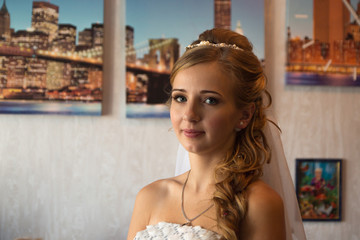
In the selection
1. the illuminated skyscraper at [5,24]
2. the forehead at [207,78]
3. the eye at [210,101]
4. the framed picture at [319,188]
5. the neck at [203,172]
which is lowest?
the framed picture at [319,188]

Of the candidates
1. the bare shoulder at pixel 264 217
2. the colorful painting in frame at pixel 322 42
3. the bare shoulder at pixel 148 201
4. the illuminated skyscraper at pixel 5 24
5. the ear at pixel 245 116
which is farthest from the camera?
the colorful painting in frame at pixel 322 42

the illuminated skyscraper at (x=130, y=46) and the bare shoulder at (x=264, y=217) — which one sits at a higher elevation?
the illuminated skyscraper at (x=130, y=46)

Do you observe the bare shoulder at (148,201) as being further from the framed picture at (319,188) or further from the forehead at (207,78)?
the framed picture at (319,188)

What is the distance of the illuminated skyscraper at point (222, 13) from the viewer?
268 centimetres

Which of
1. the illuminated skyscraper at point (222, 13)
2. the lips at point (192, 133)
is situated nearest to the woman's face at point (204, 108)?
the lips at point (192, 133)

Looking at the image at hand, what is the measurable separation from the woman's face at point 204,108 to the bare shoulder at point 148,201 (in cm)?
32

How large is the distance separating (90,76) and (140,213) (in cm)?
136

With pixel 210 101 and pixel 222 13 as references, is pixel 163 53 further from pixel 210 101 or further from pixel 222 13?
pixel 210 101

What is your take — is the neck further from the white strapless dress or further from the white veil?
the white veil

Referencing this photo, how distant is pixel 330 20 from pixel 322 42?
0.53 feet

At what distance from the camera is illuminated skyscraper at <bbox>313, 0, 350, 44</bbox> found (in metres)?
2.70

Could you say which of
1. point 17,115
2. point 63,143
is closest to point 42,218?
point 63,143

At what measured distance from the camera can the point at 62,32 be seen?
2.62 metres

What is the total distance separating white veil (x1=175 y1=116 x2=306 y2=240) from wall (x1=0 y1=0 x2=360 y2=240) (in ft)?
3.65
